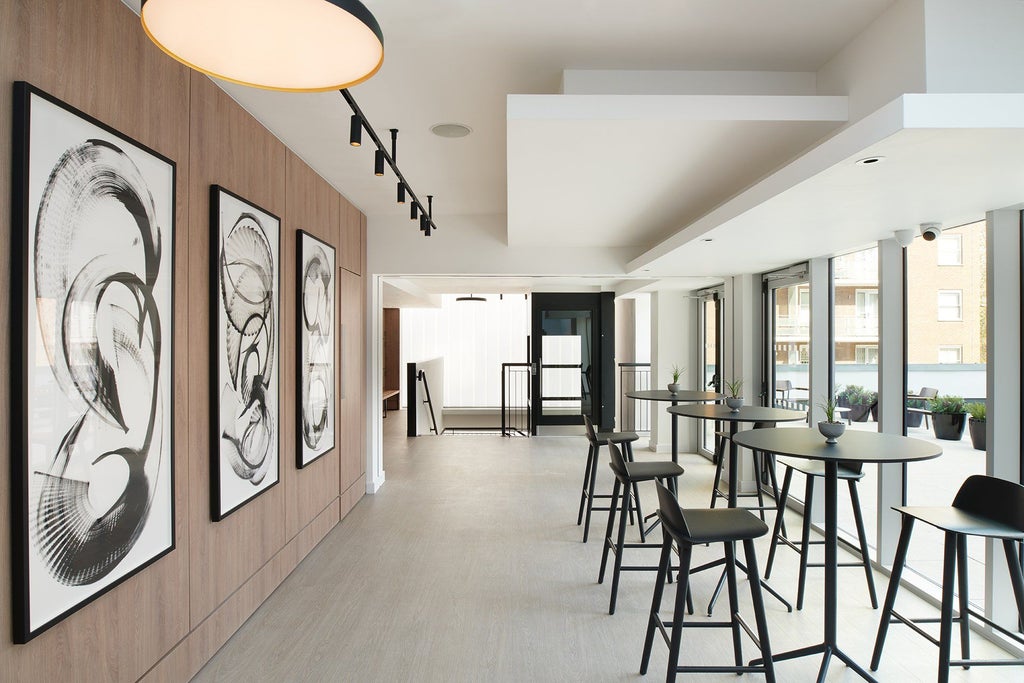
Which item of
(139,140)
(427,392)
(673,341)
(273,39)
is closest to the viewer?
(273,39)

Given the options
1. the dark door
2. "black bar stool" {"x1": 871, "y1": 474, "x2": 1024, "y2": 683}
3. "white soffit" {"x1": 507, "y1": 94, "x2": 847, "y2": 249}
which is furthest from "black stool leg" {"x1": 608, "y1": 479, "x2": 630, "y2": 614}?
the dark door

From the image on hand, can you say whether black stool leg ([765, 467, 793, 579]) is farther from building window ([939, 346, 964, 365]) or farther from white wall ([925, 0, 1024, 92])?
white wall ([925, 0, 1024, 92])

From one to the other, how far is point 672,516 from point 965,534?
1.06 m

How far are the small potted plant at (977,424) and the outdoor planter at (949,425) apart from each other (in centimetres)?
5

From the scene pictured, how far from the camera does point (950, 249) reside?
3.18 meters

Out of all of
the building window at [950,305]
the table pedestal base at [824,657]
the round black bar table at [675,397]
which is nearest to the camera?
the table pedestal base at [824,657]

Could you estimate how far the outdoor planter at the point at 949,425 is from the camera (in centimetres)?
312

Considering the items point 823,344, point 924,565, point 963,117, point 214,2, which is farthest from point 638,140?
point 924,565

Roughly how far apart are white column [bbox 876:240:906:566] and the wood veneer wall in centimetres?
366

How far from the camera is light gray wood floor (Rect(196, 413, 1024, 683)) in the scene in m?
2.51

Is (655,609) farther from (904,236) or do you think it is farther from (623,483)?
(904,236)

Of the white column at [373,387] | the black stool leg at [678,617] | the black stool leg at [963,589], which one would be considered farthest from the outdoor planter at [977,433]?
the white column at [373,387]

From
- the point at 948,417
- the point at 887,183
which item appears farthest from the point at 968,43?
the point at 948,417

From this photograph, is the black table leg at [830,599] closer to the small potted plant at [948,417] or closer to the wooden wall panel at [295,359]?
the small potted plant at [948,417]
